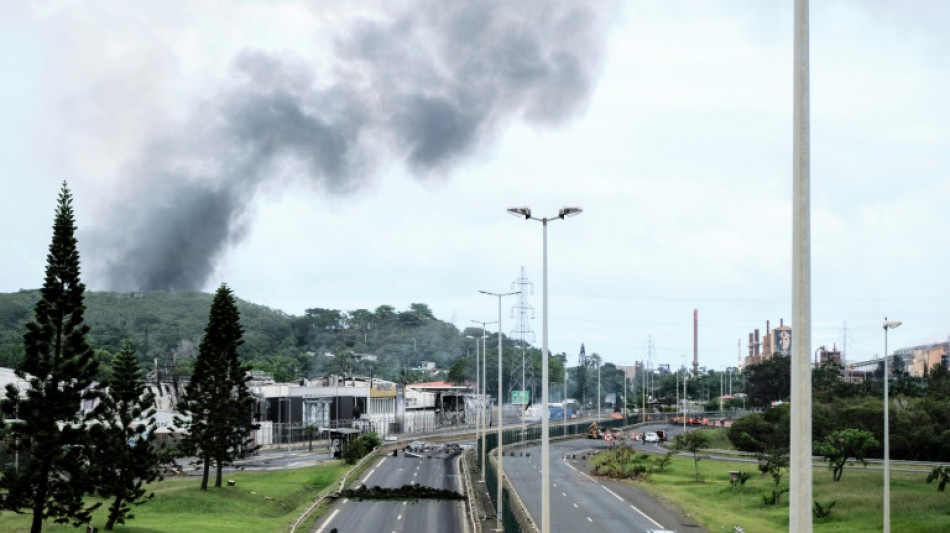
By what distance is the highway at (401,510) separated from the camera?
53000 millimetres

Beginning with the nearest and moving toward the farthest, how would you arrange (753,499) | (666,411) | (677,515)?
(677,515) → (753,499) → (666,411)

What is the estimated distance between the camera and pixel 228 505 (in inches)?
2731

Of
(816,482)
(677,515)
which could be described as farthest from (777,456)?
(677,515)

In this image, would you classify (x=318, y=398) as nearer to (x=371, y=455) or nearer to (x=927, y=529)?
(x=371, y=455)

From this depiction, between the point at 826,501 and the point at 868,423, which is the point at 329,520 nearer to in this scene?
the point at 826,501

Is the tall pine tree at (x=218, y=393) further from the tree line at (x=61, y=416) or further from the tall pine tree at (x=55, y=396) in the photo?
Answer: the tall pine tree at (x=55, y=396)

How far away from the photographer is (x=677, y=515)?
60219mm

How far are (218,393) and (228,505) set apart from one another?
14739 mm

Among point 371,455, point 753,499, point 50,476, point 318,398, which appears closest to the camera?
point 50,476

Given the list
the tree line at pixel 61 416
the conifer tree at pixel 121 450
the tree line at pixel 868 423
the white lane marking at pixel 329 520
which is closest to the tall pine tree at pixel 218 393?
the conifer tree at pixel 121 450

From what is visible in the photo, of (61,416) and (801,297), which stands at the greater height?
(801,297)

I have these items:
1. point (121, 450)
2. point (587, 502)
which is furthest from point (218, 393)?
point (587, 502)

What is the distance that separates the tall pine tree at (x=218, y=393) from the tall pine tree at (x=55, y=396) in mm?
27965

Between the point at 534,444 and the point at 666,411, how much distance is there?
83290 millimetres
